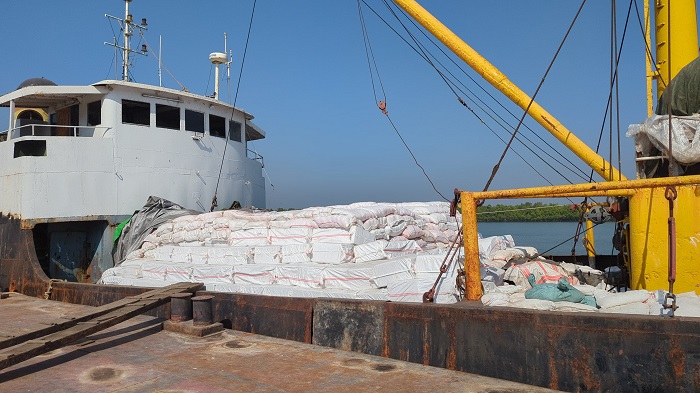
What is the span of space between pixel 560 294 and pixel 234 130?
9793 mm

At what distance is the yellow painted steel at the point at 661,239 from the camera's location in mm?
4074

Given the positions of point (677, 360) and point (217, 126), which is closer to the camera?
point (677, 360)

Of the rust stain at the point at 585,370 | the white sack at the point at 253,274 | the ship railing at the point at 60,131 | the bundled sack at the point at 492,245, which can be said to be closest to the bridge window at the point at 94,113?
the ship railing at the point at 60,131

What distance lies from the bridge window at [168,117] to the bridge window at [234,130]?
1.47m

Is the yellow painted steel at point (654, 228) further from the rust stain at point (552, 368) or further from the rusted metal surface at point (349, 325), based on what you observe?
the rusted metal surface at point (349, 325)

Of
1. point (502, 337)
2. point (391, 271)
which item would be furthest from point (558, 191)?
point (391, 271)

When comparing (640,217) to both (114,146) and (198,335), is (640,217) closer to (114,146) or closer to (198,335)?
(198,335)

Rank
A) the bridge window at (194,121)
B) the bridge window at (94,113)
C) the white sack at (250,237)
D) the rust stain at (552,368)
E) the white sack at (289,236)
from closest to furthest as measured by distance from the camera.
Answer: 1. the rust stain at (552,368)
2. the white sack at (289,236)
3. the white sack at (250,237)
4. the bridge window at (94,113)
5. the bridge window at (194,121)

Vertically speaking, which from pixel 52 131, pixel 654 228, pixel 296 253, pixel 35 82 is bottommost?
pixel 296 253

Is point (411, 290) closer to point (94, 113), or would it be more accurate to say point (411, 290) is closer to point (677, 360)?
point (677, 360)

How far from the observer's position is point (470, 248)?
4.15 m

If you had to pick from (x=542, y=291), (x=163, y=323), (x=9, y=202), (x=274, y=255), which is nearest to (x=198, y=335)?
(x=163, y=323)

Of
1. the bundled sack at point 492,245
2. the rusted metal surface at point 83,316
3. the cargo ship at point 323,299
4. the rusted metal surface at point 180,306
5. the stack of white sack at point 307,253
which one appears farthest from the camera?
the bundled sack at point 492,245

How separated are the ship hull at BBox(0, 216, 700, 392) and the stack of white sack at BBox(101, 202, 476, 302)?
0.62 metres
